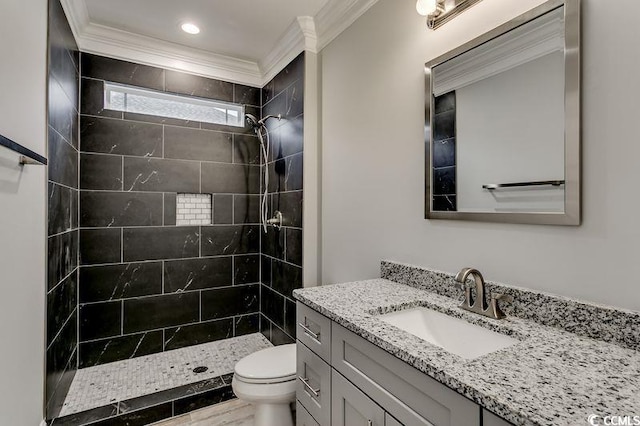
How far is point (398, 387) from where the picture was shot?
963mm

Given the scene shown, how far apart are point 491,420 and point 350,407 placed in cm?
59

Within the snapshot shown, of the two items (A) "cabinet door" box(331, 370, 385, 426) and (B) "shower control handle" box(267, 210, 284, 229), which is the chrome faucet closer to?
(A) "cabinet door" box(331, 370, 385, 426)

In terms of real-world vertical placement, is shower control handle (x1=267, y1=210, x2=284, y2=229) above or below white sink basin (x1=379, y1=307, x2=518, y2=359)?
above

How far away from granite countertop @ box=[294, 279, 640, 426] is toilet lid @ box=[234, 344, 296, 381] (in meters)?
0.79

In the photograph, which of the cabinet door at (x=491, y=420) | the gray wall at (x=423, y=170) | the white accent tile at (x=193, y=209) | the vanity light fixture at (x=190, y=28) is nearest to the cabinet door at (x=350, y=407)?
the cabinet door at (x=491, y=420)

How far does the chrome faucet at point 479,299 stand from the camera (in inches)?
46.8

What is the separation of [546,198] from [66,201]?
8.62ft

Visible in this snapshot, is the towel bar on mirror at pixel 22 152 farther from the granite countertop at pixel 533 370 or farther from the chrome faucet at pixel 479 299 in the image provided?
the chrome faucet at pixel 479 299

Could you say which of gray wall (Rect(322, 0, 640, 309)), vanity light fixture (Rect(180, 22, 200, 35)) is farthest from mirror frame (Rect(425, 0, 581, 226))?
vanity light fixture (Rect(180, 22, 200, 35))

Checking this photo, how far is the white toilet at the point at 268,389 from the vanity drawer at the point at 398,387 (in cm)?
66

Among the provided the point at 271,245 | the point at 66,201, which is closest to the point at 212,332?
the point at 271,245

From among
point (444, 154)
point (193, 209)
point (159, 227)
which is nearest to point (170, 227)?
point (159, 227)

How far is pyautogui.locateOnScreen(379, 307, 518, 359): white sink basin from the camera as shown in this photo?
1.12 metres

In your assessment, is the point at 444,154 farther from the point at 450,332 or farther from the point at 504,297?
the point at 450,332
